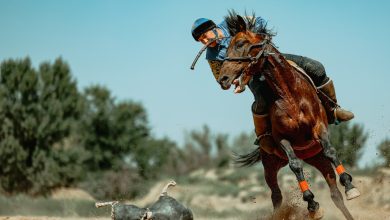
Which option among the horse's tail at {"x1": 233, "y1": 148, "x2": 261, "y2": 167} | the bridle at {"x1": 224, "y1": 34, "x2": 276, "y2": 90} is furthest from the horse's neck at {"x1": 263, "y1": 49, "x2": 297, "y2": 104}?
the horse's tail at {"x1": 233, "y1": 148, "x2": 261, "y2": 167}

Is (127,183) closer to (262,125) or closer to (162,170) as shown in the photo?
(162,170)

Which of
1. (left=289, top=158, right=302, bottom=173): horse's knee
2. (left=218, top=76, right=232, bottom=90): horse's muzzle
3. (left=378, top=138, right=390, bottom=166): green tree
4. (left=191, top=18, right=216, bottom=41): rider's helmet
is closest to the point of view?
(left=218, top=76, right=232, bottom=90): horse's muzzle

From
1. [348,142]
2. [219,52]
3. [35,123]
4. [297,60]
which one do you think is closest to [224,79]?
[219,52]

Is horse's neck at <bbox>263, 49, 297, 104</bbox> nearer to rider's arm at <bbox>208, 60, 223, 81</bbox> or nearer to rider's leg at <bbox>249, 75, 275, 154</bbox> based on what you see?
rider's leg at <bbox>249, 75, 275, 154</bbox>

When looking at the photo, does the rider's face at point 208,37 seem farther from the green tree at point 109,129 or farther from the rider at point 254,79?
the green tree at point 109,129

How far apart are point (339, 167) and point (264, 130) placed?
146 centimetres

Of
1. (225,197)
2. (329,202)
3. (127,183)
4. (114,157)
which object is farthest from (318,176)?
(114,157)

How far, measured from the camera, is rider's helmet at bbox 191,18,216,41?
1116cm

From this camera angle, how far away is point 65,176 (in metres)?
44.6

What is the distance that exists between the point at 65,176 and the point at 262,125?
35571 millimetres

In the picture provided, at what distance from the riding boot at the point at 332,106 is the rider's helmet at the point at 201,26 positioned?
221 cm

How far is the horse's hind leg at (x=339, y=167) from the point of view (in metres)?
9.76

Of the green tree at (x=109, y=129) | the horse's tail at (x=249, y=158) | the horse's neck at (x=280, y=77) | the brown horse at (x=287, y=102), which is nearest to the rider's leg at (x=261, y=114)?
the brown horse at (x=287, y=102)

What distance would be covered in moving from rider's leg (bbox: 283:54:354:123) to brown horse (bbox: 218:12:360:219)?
1.58 feet
